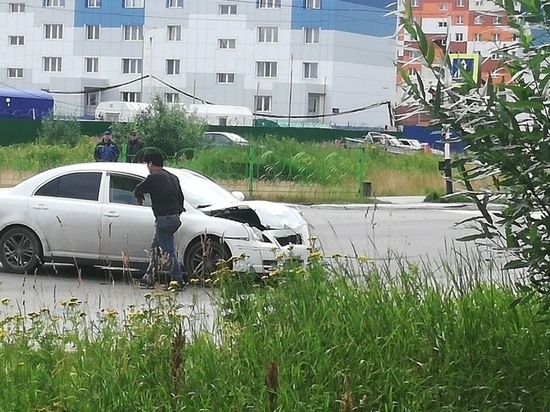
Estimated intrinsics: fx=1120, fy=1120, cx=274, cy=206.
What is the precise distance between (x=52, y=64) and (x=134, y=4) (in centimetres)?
691

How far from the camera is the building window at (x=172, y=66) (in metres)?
73.1

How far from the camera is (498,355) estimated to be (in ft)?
19.0

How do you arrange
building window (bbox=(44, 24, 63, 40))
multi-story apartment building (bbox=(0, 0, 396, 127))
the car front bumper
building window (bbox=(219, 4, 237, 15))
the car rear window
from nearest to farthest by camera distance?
the car front bumper → the car rear window → multi-story apartment building (bbox=(0, 0, 396, 127)) → building window (bbox=(219, 4, 237, 15)) → building window (bbox=(44, 24, 63, 40))

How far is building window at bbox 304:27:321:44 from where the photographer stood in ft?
238

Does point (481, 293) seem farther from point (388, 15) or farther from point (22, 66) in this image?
point (22, 66)

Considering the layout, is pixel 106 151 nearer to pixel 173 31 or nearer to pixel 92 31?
pixel 173 31

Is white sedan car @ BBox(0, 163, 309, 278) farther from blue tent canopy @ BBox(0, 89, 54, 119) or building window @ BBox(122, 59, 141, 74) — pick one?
building window @ BBox(122, 59, 141, 74)

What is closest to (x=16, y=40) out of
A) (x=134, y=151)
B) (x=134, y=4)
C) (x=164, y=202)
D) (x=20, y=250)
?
(x=134, y=4)

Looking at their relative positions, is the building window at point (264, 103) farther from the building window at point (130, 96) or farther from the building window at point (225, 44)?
the building window at point (130, 96)

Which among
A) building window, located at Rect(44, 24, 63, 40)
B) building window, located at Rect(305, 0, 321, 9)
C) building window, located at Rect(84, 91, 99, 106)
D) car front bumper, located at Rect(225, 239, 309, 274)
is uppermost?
building window, located at Rect(305, 0, 321, 9)

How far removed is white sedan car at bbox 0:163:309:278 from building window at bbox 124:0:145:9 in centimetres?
6194

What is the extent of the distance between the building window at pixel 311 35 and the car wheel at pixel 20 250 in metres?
60.0

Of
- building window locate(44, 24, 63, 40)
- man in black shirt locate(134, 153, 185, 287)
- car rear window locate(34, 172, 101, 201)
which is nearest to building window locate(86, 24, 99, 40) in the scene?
building window locate(44, 24, 63, 40)

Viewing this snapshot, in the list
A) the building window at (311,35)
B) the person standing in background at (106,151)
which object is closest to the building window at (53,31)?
the building window at (311,35)
